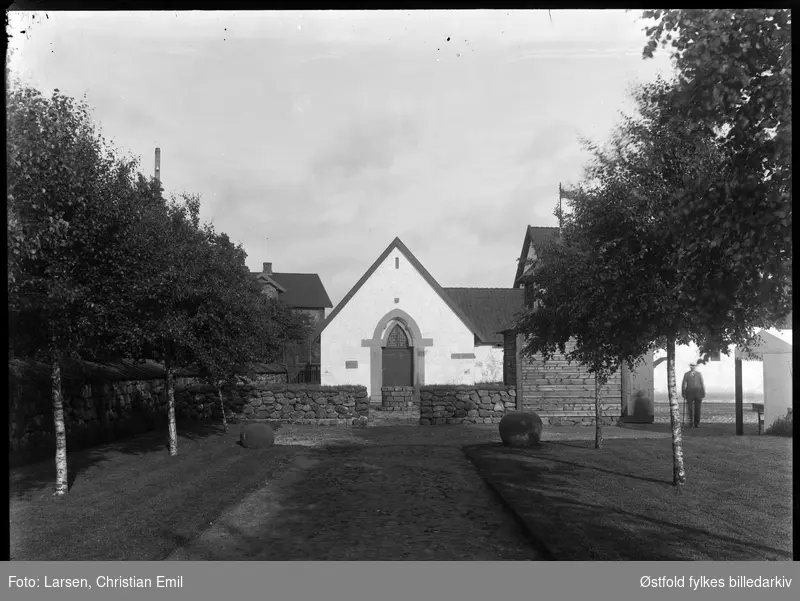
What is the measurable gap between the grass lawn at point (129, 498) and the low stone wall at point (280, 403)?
679cm

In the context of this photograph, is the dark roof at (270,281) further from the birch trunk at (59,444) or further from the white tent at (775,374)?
the birch trunk at (59,444)

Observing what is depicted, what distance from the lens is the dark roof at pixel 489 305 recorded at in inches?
1414

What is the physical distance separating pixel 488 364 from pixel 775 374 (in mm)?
14418

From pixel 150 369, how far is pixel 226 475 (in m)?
10.1

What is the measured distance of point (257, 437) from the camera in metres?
18.0

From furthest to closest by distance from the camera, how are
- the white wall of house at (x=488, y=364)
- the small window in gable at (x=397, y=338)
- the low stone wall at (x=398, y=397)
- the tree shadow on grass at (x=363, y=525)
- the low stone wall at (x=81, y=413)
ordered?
the white wall of house at (x=488, y=364) < the small window in gable at (x=397, y=338) < the low stone wall at (x=398, y=397) < the low stone wall at (x=81, y=413) < the tree shadow on grass at (x=363, y=525)

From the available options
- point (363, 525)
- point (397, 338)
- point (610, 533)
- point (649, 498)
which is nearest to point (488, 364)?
point (397, 338)

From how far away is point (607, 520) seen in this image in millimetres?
9188

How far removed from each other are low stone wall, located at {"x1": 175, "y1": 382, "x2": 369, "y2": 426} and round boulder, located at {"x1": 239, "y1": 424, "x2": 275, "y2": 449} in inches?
255

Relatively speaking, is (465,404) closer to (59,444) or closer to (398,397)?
(398,397)

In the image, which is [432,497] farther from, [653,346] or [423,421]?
[423,421]

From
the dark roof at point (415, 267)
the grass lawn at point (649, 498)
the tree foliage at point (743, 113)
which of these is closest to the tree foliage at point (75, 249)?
the grass lawn at point (649, 498)

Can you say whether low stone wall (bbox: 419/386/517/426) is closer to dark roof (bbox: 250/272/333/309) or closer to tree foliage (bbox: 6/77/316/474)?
tree foliage (bbox: 6/77/316/474)
